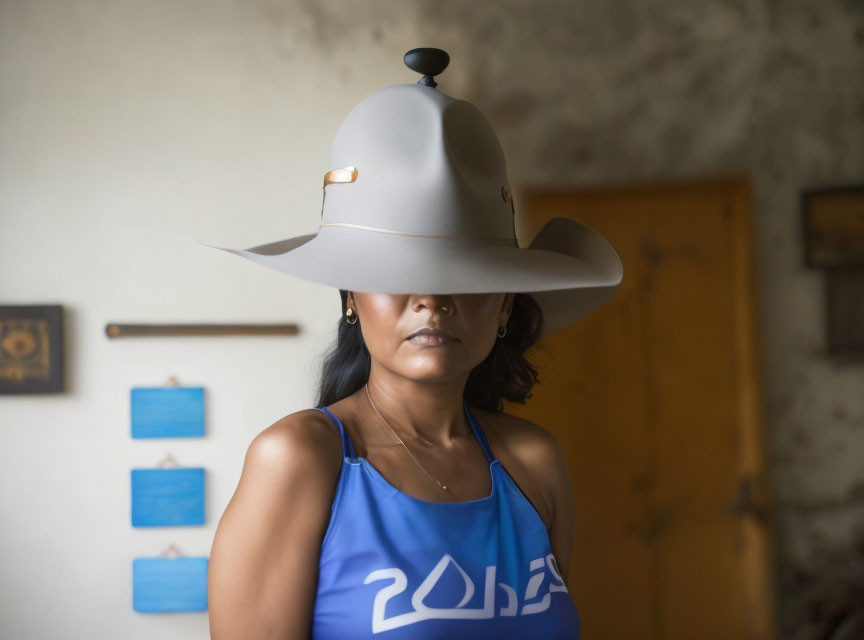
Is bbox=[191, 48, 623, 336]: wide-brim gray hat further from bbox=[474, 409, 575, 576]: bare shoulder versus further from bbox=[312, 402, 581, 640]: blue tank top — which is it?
bbox=[474, 409, 575, 576]: bare shoulder

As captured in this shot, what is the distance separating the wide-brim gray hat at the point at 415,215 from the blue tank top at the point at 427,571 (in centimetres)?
23

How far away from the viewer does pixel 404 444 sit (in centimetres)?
104

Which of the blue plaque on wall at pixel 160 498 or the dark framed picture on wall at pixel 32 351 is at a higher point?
the dark framed picture on wall at pixel 32 351

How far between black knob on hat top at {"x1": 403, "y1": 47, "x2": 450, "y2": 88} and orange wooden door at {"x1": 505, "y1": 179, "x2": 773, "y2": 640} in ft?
4.57

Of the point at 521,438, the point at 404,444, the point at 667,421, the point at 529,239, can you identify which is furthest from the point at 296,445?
the point at 667,421

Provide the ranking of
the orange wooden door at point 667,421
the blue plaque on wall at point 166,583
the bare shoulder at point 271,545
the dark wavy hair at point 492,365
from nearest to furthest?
the bare shoulder at point 271,545, the dark wavy hair at point 492,365, the blue plaque on wall at point 166,583, the orange wooden door at point 667,421

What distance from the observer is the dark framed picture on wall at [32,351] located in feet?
7.75

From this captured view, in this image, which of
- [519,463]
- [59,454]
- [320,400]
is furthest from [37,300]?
[519,463]

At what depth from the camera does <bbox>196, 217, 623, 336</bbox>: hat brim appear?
91 centimetres

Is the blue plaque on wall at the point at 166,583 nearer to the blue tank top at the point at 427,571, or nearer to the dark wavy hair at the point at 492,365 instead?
the dark wavy hair at the point at 492,365

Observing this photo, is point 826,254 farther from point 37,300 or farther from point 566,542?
point 37,300

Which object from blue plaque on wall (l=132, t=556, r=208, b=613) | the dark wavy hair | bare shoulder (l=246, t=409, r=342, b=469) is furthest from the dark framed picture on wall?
bare shoulder (l=246, t=409, r=342, b=469)

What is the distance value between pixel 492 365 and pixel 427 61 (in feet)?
1.72

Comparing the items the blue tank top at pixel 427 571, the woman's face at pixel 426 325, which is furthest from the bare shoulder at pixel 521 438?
the woman's face at pixel 426 325
